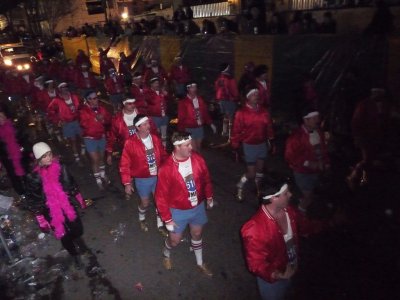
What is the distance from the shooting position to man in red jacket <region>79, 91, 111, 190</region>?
24.1 feet

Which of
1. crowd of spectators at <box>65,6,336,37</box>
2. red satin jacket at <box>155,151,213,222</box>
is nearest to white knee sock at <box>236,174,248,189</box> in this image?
red satin jacket at <box>155,151,213,222</box>

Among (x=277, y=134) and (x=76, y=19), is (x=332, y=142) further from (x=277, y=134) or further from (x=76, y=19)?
(x=76, y=19)

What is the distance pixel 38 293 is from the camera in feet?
16.6

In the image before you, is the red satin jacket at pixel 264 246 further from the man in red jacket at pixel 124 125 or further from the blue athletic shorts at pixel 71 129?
the blue athletic shorts at pixel 71 129

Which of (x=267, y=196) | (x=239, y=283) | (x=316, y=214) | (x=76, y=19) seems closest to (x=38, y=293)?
A: (x=239, y=283)

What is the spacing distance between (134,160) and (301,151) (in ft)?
8.14

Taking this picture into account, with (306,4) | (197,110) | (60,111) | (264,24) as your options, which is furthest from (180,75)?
(197,110)

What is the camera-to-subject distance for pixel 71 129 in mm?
9078

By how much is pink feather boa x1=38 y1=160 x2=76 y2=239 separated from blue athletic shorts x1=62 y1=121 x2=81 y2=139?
4204 millimetres

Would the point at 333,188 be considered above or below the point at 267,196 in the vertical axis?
below

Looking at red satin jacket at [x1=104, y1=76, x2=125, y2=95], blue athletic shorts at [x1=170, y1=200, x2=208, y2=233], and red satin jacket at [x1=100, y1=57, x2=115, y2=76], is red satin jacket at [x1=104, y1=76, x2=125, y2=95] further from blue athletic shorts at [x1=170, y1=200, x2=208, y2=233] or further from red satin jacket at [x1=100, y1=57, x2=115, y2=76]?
blue athletic shorts at [x1=170, y1=200, x2=208, y2=233]

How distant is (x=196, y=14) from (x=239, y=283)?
718 inches

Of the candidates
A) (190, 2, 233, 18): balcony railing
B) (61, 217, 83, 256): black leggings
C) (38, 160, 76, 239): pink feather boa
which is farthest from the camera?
(190, 2, 233, 18): balcony railing

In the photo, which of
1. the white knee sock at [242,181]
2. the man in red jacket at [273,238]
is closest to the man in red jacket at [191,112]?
the white knee sock at [242,181]
